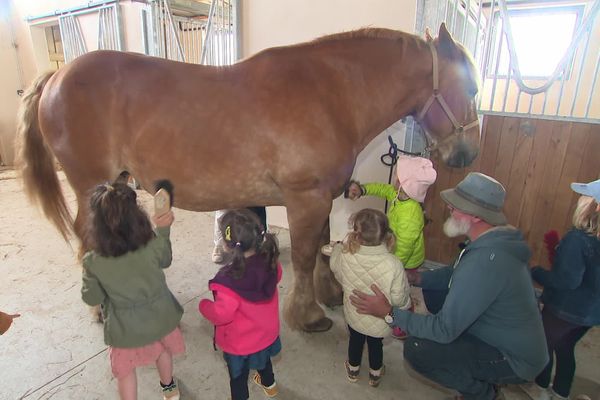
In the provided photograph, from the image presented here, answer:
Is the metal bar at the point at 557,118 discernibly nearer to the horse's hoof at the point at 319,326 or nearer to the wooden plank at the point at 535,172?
the wooden plank at the point at 535,172

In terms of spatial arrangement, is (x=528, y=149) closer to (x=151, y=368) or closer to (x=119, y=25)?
(x=151, y=368)

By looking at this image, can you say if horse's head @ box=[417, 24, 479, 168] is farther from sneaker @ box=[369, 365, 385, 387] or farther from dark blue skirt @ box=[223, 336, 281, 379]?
dark blue skirt @ box=[223, 336, 281, 379]

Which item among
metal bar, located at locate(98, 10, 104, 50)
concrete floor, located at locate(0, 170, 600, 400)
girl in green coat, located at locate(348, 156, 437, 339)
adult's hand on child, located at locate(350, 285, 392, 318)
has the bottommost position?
concrete floor, located at locate(0, 170, 600, 400)

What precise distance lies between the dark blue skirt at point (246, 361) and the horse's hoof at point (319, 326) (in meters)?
0.58

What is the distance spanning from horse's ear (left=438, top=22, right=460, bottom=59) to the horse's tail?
201 cm

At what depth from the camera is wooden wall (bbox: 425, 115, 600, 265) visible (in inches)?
82.9

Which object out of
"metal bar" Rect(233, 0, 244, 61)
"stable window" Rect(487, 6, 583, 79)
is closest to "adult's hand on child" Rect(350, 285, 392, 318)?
"metal bar" Rect(233, 0, 244, 61)

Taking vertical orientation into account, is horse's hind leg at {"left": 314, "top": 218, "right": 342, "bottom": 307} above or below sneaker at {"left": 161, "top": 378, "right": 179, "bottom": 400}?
above

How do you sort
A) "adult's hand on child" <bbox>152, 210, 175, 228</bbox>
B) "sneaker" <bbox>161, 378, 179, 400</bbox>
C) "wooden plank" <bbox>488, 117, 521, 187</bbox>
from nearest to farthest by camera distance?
"adult's hand on child" <bbox>152, 210, 175, 228</bbox> < "sneaker" <bbox>161, 378, 179, 400</bbox> < "wooden plank" <bbox>488, 117, 521, 187</bbox>

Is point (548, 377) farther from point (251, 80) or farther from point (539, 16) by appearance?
point (539, 16)

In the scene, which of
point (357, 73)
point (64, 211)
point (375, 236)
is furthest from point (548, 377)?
point (64, 211)

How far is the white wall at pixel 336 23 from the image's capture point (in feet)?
8.11

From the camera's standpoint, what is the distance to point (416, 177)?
5.78 feet

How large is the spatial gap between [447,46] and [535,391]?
62.5 inches
